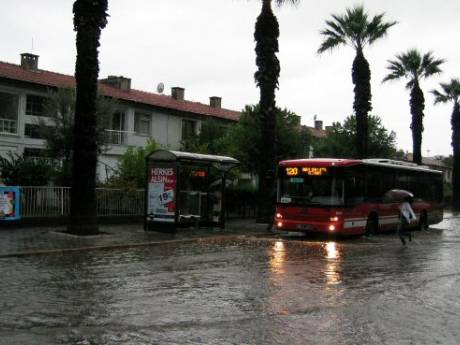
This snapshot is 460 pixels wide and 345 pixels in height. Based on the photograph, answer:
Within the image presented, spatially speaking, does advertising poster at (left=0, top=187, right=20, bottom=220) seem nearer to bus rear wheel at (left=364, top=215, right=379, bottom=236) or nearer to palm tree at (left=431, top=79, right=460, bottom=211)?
bus rear wheel at (left=364, top=215, right=379, bottom=236)

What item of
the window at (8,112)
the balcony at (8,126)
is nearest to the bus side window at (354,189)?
the balcony at (8,126)

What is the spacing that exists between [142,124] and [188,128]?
4579mm

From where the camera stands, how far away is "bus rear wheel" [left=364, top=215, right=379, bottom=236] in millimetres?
22498

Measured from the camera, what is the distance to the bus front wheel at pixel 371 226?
22.5 metres

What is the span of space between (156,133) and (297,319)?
35.9m

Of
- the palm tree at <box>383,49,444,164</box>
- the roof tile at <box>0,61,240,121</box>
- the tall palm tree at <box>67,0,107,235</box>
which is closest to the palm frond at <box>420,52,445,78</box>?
the palm tree at <box>383,49,444,164</box>

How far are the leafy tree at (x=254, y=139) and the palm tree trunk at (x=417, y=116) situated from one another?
10.9m

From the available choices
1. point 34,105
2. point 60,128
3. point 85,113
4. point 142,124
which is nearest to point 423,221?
point 85,113

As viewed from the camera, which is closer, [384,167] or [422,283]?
[422,283]

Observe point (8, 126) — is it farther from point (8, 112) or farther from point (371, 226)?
point (371, 226)

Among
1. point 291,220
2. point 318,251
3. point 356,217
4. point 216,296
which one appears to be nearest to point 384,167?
point 356,217

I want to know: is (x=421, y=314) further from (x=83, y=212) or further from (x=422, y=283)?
(x=83, y=212)

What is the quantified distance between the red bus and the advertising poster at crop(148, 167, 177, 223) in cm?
384

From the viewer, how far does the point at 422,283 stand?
37.2 feet
